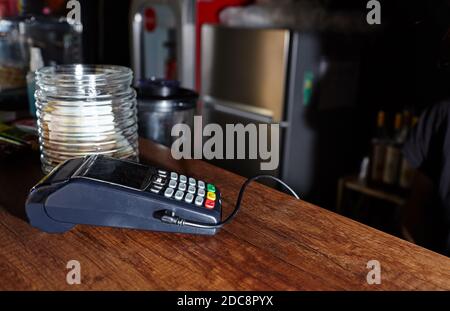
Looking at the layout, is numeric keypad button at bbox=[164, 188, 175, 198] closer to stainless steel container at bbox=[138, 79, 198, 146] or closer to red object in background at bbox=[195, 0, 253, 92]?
stainless steel container at bbox=[138, 79, 198, 146]

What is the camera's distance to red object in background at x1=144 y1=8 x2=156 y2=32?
2693 mm

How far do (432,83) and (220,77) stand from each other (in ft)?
3.41

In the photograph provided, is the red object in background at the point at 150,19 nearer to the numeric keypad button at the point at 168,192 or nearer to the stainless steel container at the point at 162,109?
the stainless steel container at the point at 162,109

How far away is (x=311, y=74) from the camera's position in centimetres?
202

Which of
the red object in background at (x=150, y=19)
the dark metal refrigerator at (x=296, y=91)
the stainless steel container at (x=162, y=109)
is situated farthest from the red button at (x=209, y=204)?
the red object in background at (x=150, y=19)

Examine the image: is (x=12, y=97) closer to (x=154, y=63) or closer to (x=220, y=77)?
(x=220, y=77)

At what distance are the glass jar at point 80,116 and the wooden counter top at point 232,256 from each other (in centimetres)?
11

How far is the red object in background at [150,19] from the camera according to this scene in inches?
106

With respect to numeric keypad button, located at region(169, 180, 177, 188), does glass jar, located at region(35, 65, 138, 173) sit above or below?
above

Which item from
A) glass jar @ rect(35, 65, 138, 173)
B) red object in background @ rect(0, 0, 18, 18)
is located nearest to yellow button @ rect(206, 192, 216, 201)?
glass jar @ rect(35, 65, 138, 173)

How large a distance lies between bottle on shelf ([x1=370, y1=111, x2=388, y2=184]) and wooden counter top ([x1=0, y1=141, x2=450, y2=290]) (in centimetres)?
144

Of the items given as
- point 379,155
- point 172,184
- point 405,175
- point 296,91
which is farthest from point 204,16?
point 172,184

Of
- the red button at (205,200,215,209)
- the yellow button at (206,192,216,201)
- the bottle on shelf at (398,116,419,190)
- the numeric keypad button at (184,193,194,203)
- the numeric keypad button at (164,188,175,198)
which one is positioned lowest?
the bottle on shelf at (398,116,419,190)
